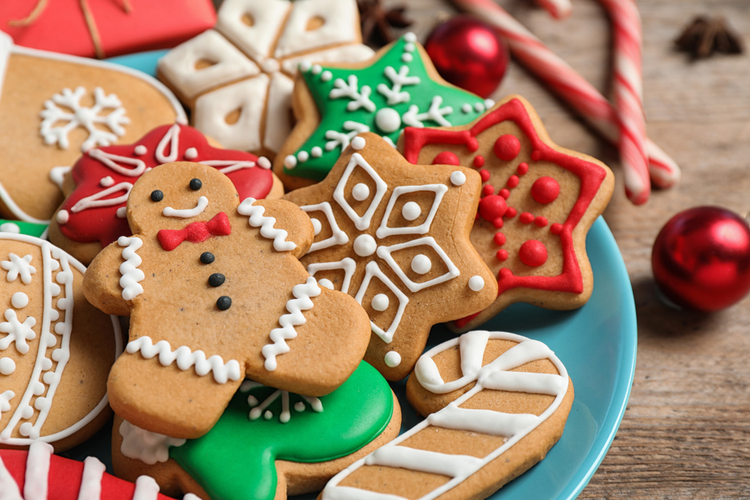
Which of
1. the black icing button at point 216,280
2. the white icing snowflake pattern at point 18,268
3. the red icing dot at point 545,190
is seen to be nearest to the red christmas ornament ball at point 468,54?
the red icing dot at point 545,190

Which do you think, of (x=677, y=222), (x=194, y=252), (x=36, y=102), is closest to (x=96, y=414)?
(x=194, y=252)

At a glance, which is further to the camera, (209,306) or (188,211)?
(188,211)

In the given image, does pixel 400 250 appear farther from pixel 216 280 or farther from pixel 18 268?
pixel 18 268

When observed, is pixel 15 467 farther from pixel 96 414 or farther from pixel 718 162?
pixel 718 162

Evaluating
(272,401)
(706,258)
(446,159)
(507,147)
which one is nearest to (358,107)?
(446,159)

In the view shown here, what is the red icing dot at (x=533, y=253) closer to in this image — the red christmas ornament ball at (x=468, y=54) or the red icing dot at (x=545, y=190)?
the red icing dot at (x=545, y=190)

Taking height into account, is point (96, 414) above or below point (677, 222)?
above
